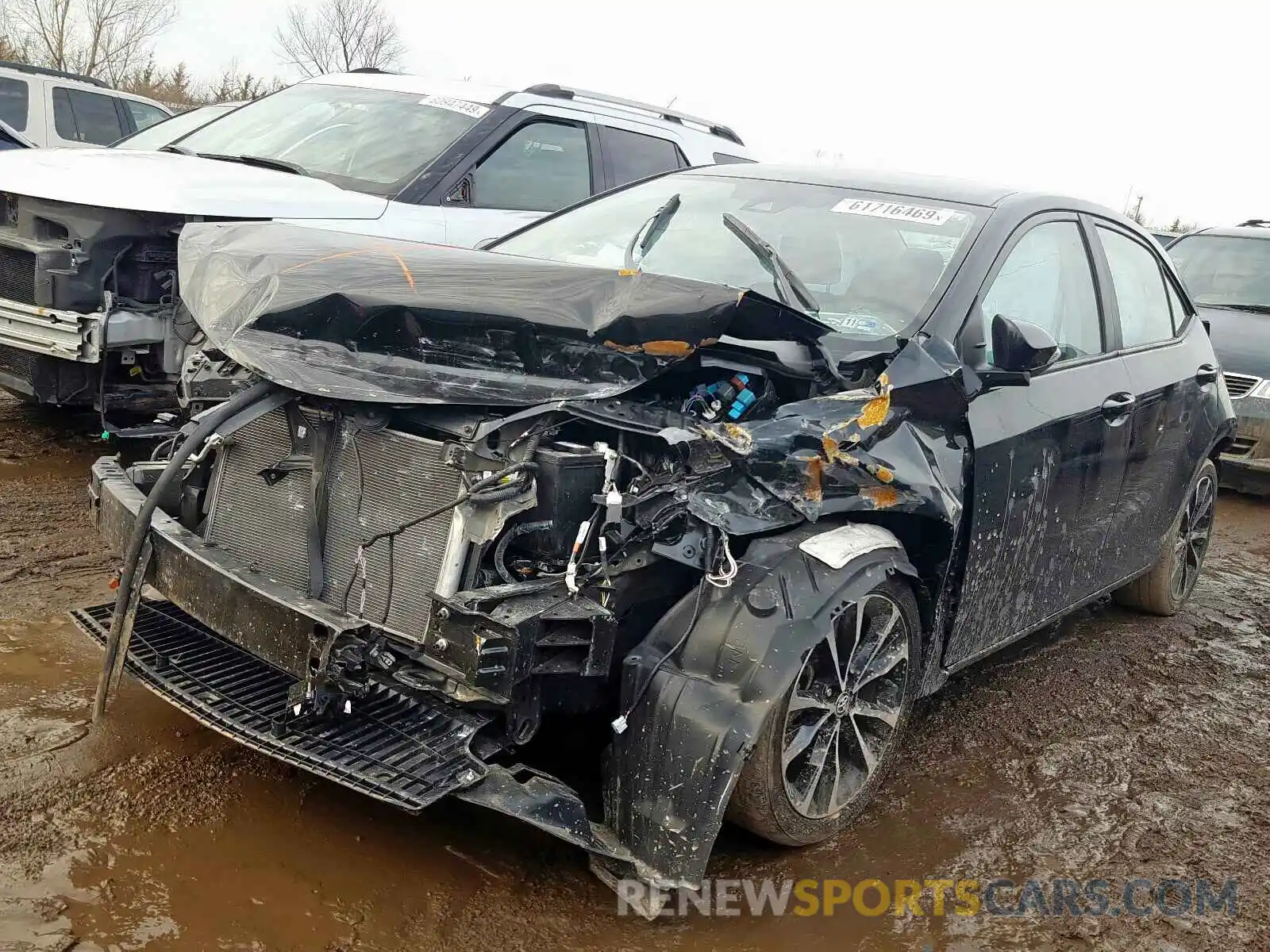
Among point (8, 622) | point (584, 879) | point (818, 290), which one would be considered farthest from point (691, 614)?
point (8, 622)

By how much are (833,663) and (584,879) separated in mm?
881

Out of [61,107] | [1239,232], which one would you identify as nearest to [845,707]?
[1239,232]

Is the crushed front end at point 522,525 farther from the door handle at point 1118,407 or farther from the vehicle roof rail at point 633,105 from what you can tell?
the vehicle roof rail at point 633,105

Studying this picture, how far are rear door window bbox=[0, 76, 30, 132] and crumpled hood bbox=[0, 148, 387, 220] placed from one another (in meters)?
5.88

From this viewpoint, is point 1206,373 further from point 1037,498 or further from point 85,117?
point 85,117

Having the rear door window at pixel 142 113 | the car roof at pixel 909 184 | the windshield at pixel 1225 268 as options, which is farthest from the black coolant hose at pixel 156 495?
the rear door window at pixel 142 113

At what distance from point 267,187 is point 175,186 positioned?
466mm

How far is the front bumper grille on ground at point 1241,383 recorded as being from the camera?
8.11 meters

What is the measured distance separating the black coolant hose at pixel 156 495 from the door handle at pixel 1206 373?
158 inches

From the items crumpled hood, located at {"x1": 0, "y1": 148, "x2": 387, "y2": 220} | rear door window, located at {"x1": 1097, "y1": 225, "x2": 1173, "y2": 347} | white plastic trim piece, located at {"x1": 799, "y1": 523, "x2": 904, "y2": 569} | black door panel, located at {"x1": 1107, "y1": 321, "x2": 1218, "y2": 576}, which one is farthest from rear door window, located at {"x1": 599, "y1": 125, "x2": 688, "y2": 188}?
white plastic trim piece, located at {"x1": 799, "y1": 523, "x2": 904, "y2": 569}

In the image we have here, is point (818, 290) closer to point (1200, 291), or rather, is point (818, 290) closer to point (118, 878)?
point (118, 878)

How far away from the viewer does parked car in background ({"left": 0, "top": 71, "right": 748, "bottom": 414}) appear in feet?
17.7

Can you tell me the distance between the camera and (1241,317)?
884 cm

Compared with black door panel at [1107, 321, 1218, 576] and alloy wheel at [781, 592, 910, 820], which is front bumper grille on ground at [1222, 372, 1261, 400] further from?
alloy wheel at [781, 592, 910, 820]
